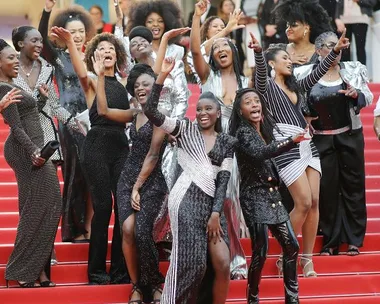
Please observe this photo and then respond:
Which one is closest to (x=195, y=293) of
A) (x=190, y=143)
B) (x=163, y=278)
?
(x=163, y=278)

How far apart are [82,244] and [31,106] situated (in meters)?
1.32

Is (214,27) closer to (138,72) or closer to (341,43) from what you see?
(341,43)

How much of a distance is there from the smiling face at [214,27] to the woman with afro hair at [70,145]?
140 centimetres

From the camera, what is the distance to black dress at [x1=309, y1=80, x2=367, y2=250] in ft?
35.6

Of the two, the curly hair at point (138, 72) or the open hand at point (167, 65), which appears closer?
the open hand at point (167, 65)

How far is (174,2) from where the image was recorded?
11852 millimetres

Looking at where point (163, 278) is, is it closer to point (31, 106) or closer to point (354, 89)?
point (31, 106)

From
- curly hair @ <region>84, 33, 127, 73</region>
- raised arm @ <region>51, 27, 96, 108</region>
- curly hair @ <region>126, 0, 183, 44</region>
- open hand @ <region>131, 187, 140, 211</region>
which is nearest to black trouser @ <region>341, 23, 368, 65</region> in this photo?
curly hair @ <region>126, 0, 183, 44</region>

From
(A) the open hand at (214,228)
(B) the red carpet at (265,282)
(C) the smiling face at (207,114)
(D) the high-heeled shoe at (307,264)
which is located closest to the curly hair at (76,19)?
(B) the red carpet at (265,282)

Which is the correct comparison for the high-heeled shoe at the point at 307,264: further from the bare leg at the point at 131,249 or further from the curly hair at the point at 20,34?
the curly hair at the point at 20,34

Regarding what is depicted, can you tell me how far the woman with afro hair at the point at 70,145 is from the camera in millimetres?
10633

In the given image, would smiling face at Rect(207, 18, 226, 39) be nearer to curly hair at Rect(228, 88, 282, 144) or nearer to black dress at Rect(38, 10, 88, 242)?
black dress at Rect(38, 10, 88, 242)

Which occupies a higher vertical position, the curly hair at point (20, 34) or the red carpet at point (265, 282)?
the curly hair at point (20, 34)

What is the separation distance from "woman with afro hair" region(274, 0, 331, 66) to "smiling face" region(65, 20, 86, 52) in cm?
→ 197
